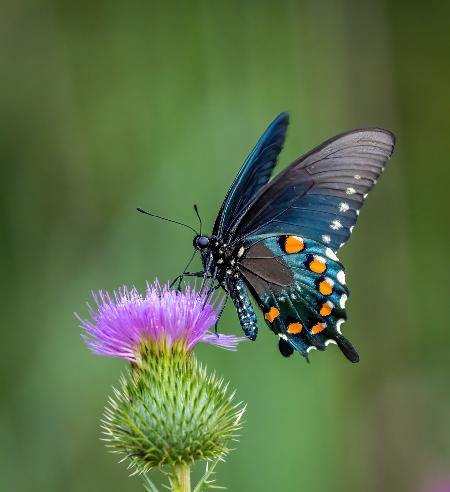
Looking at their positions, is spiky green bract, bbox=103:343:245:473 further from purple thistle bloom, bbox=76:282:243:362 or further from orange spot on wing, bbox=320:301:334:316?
orange spot on wing, bbox=320:301:334:316

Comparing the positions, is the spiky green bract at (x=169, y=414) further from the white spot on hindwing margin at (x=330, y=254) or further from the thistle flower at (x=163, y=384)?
the white spot on hindwing margin at (x=330, y=254)

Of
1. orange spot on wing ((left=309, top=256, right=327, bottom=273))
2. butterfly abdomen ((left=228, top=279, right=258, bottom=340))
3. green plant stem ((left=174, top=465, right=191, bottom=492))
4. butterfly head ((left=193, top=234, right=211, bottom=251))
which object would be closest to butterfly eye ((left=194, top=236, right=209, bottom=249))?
butterfly head ((left=193, top=234, right=211, bottom=251))

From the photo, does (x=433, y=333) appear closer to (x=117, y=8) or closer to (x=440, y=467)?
(x=440, y=467)

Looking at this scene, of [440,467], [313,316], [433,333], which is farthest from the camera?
[433,333]

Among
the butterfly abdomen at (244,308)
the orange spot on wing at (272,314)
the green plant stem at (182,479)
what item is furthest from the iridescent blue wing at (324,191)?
the green plant stem at (182,479)

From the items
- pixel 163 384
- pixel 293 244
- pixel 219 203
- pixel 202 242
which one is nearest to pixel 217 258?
pixel 202 242

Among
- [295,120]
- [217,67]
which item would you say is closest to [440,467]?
[295,120]

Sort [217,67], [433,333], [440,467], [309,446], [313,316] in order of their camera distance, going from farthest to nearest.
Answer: [433,333] → [217,67] → [309,446] → [440,467] → [313,316]

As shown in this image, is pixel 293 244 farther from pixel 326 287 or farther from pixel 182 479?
pixel 182 479
